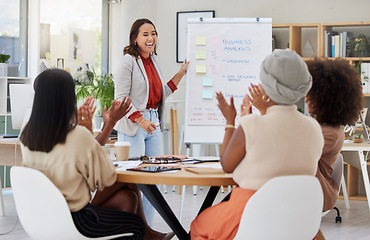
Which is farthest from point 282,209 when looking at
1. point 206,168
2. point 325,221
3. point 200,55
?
point 325,221

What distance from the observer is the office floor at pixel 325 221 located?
4430mm

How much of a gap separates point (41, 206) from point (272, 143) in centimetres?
104

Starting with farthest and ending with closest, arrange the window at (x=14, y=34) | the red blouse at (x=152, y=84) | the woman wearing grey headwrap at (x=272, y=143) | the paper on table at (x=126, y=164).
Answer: the window at (x=14, y=34), the red blouse at (x=152, y=84), the paper on table at (x=126, y=164), the woman wearing grey headwrap at (x=272, y=143)

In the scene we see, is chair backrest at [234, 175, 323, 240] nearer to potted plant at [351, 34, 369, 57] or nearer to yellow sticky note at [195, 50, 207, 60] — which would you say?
yellow sticky note at [195, 50, 207, 60]

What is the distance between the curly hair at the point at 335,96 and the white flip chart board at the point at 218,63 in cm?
191

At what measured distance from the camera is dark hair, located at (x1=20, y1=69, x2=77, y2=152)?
7.65 ft

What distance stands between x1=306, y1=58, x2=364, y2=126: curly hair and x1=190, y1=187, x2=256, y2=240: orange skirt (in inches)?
29.7

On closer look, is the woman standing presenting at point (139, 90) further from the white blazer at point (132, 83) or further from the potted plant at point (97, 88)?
the potted plant at point (97, 88)

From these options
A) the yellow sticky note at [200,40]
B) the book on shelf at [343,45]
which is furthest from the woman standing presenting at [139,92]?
the book on shelf at [343,45]

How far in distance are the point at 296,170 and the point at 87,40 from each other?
5296 mm

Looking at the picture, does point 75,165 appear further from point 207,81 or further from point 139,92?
point 207,81

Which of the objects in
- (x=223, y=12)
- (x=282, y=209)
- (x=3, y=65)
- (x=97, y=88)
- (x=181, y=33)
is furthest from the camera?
(x=181, y=33)

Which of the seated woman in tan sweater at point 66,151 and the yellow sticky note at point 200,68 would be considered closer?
the seated woman in tan sweater at point 66,151

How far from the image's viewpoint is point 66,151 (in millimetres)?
2340
